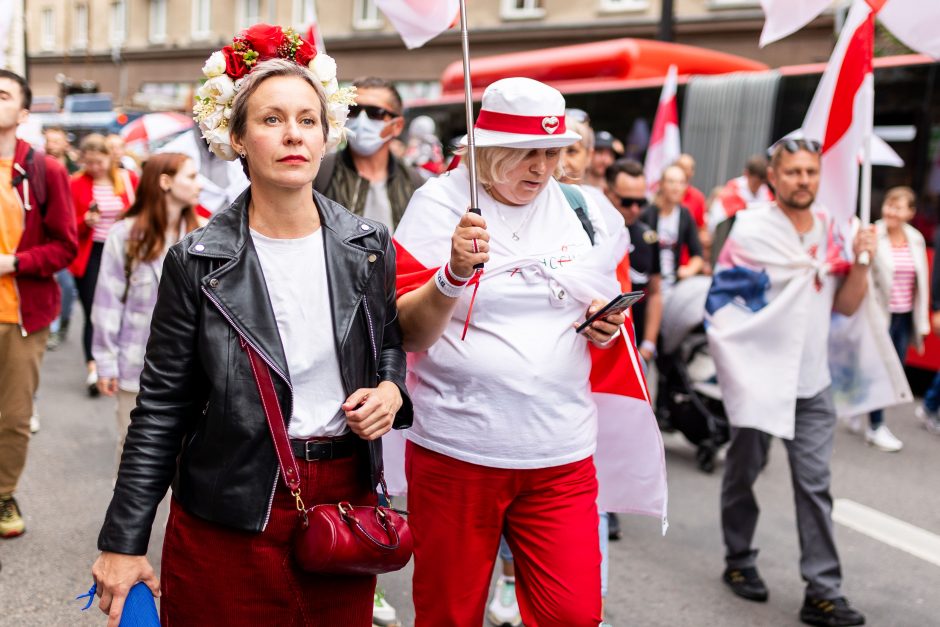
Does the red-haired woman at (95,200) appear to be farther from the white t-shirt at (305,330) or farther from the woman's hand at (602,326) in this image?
the white t-shirt at (305,330)

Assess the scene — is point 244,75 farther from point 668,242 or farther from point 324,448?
point 668,242

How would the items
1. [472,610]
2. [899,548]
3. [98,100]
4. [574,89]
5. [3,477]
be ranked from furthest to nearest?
[98,100]
[574,89]
[899,548]
[3,477]
[472,610]

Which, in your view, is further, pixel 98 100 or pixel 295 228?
pixel 98 100

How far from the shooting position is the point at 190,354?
2230mm

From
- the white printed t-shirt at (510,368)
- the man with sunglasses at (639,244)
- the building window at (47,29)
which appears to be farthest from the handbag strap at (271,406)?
the building window at (47,29)

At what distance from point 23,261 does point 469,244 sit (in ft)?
9.23

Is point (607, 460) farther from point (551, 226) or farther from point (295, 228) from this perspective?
point (295, 228)

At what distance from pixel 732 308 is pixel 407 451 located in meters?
2.04

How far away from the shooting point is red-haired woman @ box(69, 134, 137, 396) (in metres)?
7.84

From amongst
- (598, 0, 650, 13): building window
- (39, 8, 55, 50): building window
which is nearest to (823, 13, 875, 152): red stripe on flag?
(598, 0, 650, 13): building window

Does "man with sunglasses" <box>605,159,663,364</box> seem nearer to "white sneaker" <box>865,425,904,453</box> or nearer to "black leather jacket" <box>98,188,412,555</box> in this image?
"white sneaker" <box>865,425,904,453</box>

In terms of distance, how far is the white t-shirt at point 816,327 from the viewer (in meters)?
4.36

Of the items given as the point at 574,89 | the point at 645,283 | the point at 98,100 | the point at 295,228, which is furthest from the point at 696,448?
the point at 98,100

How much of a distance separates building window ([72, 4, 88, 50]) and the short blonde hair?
42767 millimetres
